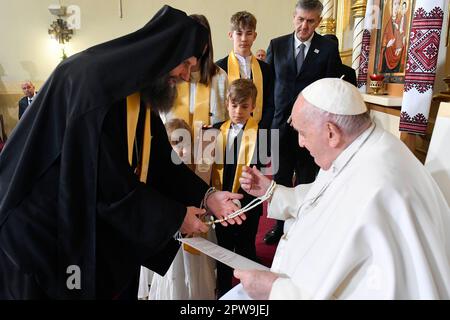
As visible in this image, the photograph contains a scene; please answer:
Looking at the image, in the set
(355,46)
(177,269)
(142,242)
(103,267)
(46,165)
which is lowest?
(177,269)

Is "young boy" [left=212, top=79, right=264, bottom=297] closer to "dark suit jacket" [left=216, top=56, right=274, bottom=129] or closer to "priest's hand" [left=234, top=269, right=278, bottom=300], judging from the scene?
"dark suit jacket" [left=216, top=56, right=274, bottom=129]

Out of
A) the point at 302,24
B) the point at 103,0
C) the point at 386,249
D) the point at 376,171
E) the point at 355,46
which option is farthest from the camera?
the point at 103,0

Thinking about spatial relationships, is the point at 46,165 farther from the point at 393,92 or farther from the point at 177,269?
the point at 393,92

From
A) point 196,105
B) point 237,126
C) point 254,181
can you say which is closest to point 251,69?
point 196,105

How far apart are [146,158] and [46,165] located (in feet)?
1.55

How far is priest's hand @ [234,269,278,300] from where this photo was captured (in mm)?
1474

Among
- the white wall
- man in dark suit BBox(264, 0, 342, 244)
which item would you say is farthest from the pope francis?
the white wall

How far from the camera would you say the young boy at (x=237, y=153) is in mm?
2916

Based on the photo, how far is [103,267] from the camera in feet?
5.57

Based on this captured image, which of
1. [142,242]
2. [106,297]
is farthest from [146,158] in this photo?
[106,297]

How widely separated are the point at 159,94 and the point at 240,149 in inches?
47.1

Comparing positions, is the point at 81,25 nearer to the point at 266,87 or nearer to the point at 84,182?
the point at 266,87

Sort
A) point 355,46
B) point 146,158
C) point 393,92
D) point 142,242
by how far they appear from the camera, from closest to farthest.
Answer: point 142,242 < point 146,158 < point 393,92 < point 355,46

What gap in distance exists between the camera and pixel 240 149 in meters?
2.92
